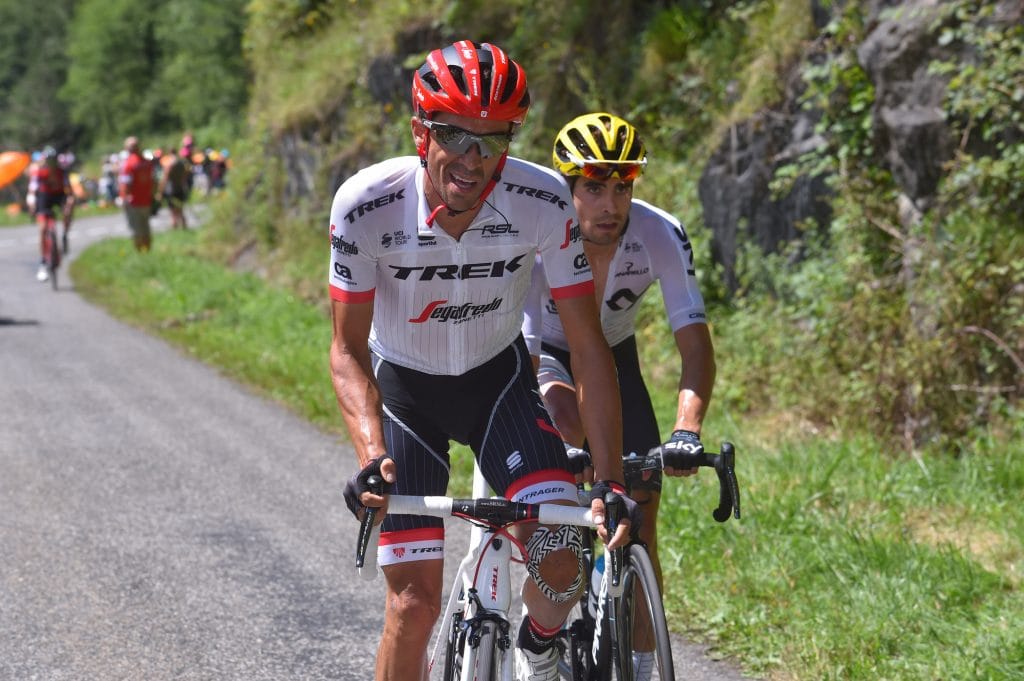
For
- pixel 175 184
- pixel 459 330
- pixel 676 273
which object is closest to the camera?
pixel 459 330

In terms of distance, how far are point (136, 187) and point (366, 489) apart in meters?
20.2

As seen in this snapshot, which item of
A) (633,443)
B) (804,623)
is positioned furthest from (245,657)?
(804,623)

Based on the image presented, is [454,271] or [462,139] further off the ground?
[462,139]

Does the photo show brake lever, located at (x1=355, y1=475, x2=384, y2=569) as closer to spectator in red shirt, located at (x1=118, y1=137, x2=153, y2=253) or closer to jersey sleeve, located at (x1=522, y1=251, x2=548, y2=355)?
jersey sleeve, located at (x1=522, y1=251, x2=548, y2=355)

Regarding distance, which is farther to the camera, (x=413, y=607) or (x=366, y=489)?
(x=413, y=607)

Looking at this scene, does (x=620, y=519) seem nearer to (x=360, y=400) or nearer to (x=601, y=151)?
(x=360, y=400)

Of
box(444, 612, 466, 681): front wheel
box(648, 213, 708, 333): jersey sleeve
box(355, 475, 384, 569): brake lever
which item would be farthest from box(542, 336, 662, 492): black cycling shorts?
box(355, 475, 384, 569): brake lever

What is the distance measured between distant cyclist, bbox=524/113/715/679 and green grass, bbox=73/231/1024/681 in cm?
104

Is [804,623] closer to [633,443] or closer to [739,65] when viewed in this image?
[633,443]

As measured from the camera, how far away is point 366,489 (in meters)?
3.14

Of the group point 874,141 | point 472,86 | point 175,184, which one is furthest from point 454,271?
point 175,184

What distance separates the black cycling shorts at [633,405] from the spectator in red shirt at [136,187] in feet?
61.0

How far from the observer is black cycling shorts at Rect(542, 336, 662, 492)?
14.9 ft

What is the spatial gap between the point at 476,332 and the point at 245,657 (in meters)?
2.11
